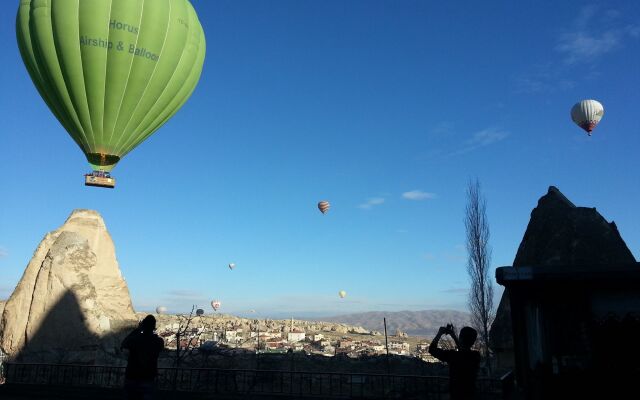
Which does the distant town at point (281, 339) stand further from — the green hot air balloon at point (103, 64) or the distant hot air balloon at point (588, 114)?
the distant hot air balloon at point (588, 114)

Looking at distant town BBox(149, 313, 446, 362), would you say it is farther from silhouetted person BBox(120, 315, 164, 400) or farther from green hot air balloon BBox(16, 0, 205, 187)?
silhouetted person BBox(120, 315, 164, 400)

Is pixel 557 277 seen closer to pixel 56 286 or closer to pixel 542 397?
pixel 542 397

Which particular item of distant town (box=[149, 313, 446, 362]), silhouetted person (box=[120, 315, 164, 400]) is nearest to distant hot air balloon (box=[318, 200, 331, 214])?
distant town (box=[149, 313, 446, 362])

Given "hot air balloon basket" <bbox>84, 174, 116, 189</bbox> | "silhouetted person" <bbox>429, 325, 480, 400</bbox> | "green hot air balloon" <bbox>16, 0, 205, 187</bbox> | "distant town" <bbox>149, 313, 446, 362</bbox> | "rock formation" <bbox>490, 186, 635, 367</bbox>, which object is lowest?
"distant town" <bbox>149, 313, 446, 362</bbox>

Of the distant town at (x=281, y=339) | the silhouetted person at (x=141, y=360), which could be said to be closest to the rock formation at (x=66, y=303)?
the distant town at (x=281, y=339)

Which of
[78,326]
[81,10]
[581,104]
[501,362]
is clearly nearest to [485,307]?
[501,362]

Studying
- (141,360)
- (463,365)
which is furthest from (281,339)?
(463,365)

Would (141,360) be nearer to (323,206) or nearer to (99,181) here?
(99,181)
